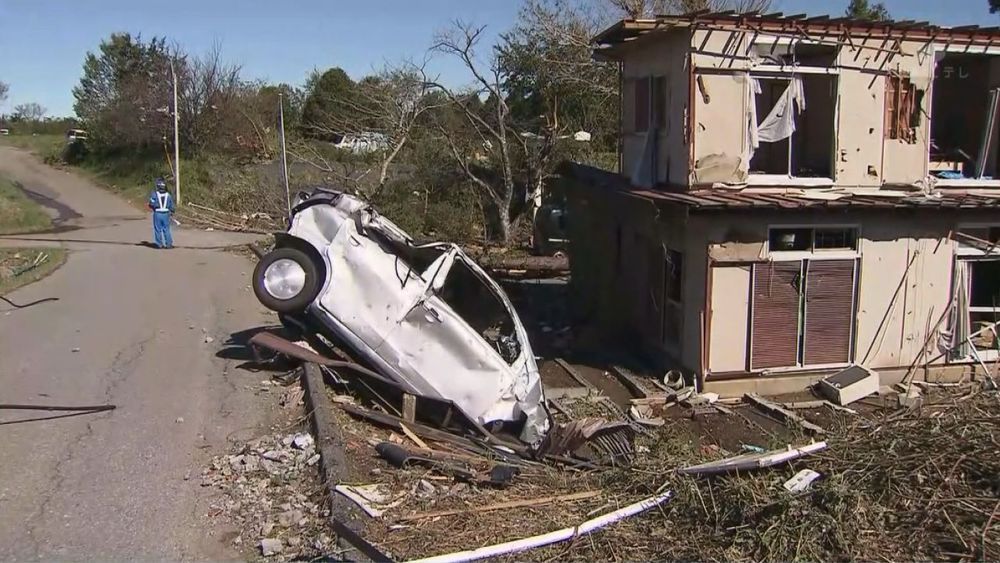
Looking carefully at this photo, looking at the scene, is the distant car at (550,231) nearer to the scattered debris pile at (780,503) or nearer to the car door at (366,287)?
the car door at (366,287)

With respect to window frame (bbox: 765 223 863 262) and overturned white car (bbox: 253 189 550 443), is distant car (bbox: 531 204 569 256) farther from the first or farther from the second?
overturned white car (bbox: 253 189 550 443)

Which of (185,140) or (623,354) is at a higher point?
(185,140)

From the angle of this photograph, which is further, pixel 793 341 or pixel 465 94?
pixel 465 94

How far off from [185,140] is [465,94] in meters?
16.4

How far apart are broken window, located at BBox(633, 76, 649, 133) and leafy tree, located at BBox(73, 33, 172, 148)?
27.5 m

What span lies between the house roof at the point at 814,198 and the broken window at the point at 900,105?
98cm

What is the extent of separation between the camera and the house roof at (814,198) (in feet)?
43.1

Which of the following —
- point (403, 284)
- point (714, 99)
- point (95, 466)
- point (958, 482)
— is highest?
point (714, 99)

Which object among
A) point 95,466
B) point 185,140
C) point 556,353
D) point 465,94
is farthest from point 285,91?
point 95,466

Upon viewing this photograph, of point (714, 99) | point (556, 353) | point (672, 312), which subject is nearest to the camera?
point (714, 99)

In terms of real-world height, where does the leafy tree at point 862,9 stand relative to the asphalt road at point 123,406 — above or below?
above

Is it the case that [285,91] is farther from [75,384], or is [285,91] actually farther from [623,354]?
[75,384]

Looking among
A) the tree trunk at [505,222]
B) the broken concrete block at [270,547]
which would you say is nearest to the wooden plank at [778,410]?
the broken concrete block at [270,547]

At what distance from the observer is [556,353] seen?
53.2 feet
